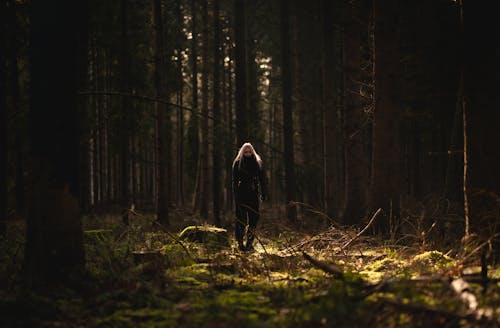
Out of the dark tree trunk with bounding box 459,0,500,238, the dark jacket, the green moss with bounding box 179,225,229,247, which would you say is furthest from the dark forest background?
the green moss with bounding box 179,225,229,247

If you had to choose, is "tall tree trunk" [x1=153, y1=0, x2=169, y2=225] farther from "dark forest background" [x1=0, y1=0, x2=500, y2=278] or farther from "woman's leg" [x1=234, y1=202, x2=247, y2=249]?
"woman's leg" [x1=234, y1=202, x2=247, y2=249]

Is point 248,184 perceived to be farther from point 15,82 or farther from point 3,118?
point 15,82

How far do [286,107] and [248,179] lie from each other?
25.3 feet

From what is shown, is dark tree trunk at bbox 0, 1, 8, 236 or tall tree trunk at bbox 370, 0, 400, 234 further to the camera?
tall tree trunk at bbox 370, 0, 400, 234

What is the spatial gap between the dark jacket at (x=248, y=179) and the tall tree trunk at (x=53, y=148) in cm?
446

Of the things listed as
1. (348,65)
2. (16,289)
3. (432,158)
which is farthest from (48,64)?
(432,158)

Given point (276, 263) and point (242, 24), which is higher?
point (242, 24)

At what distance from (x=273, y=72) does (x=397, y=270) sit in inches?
1092

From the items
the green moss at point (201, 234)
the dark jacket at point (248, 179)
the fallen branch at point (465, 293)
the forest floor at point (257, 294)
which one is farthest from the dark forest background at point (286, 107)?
the green moss at point (201, 234)

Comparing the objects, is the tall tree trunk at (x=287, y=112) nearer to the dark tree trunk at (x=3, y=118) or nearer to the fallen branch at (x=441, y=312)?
the dark tree trunk at (x=3, y=118)

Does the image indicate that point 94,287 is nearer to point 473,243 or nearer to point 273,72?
point 473,243

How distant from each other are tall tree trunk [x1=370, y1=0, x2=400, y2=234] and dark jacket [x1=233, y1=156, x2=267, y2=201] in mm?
2573

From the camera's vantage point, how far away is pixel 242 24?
616 inches

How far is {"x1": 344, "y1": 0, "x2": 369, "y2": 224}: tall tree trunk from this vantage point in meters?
13.4
